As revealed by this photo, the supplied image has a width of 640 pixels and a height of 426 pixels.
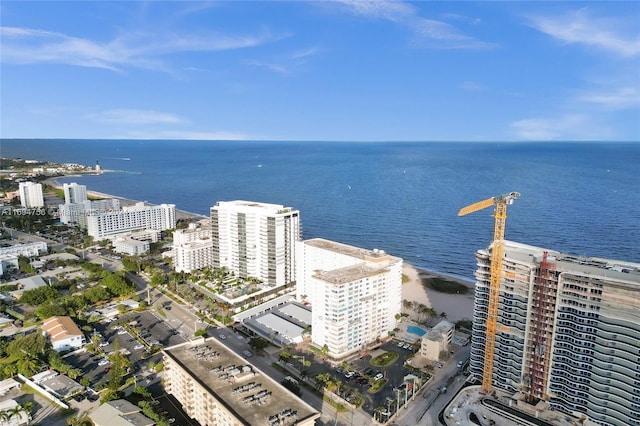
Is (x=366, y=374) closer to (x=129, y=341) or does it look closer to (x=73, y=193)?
(x=129, y=341)

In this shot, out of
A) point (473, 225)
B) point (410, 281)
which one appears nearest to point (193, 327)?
point (410, 281)

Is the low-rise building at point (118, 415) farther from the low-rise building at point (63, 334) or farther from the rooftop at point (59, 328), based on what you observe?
the rooftop at point (59, 328)

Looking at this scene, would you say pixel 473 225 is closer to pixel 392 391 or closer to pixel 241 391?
pixel 392 391

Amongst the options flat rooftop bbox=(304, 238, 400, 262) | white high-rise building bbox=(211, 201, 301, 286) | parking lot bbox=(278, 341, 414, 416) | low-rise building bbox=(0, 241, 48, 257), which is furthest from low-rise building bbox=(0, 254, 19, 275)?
parking lot bbox=(278, 341, 414, 416)

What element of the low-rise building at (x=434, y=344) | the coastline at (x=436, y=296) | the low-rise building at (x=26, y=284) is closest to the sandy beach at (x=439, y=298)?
the coastline at (x=436, y=296)

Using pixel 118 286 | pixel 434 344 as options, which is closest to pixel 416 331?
pixel 434 344

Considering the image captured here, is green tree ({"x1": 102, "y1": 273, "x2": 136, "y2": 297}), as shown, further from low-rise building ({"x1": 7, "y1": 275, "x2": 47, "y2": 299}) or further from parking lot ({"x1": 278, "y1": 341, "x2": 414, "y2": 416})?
parking lot ({"x1": 278, "y1": 341, "x2": 414, "y2": 416})
